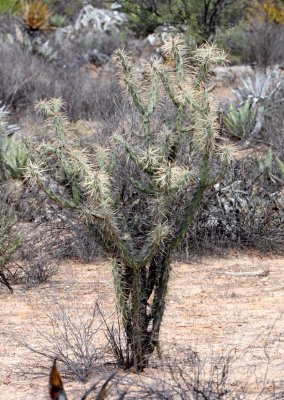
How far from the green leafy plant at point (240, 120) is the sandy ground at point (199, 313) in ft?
11.7

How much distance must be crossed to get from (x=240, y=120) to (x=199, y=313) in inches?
216

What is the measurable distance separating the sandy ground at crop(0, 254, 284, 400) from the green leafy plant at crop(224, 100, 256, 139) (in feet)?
11.7

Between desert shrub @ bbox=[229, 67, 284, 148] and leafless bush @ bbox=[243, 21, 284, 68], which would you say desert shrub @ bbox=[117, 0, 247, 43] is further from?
desert shrub @ bbox=[229, 67, 284, 148]

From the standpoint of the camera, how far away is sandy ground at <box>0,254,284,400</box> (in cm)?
474

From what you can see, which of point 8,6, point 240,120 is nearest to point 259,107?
point 240,120

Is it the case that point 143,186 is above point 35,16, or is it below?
above

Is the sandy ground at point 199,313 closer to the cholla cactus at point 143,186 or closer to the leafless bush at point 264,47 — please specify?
the cholla cactus at point 143,186

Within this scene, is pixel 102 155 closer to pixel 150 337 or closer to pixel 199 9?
pixel 150 337

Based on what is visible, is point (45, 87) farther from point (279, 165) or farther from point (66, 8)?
point (66, 8)

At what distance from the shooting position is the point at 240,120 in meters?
11.2

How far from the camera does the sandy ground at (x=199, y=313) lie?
4.74 m

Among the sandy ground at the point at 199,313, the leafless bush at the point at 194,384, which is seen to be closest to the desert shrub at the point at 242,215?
the sandy ground at the point at 199,313

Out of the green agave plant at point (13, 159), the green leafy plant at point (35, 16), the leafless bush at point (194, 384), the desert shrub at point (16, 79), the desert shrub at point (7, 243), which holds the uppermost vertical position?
the leafless bush at point (194, 384)

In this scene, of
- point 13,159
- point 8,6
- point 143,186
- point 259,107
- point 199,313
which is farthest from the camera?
point 8,6
